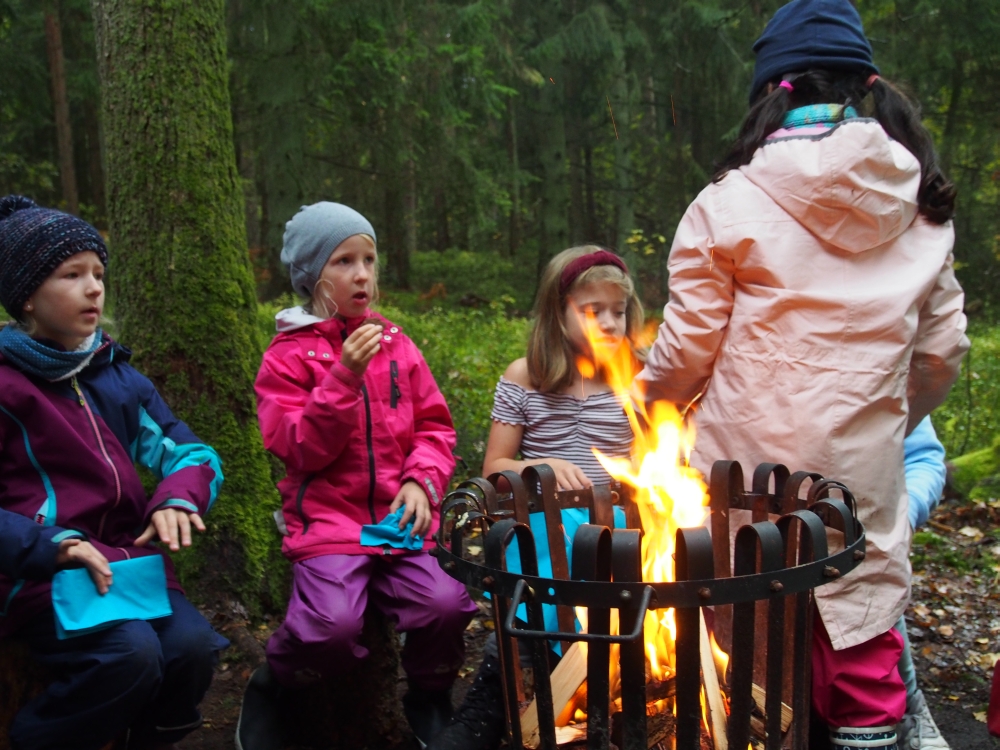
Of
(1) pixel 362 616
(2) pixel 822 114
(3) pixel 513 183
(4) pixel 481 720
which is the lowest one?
(4) pixel 481 720

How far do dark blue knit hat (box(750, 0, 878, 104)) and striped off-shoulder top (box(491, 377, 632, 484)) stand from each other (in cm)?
126

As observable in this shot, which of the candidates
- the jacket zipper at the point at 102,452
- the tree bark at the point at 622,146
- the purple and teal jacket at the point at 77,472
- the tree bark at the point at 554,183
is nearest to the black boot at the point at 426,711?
the purple and teal jacket at the point at 77,472

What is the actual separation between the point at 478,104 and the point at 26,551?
37.7 feet

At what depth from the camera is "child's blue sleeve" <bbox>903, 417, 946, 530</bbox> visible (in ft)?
8.04

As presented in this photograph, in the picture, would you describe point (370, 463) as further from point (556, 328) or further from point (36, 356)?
point (36, 356)

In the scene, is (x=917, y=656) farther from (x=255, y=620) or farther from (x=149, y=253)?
(x=149, y=253)

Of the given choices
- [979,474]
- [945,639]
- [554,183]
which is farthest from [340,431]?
[554,183]

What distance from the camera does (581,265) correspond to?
306cm

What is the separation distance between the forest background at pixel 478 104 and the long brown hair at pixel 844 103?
500 centimetres

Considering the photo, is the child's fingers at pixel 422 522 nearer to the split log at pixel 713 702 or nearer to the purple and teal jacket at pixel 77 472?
the purple and teal jacket at pixel 77 472

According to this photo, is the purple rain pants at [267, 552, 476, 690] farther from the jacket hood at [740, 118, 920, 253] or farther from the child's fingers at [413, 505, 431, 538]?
the jacket hood at [740, 118, 920, 253]

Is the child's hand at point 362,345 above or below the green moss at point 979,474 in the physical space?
above

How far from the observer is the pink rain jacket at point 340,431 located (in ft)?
8.57

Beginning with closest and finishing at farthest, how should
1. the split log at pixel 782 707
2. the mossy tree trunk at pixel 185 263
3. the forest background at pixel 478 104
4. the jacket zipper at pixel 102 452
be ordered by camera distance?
the split log at pixel 782 707 < the jacket zipper at pixel 102 452 < the mossy tree trunk at pixel 185 263 < the forest background at pixel 478 104
